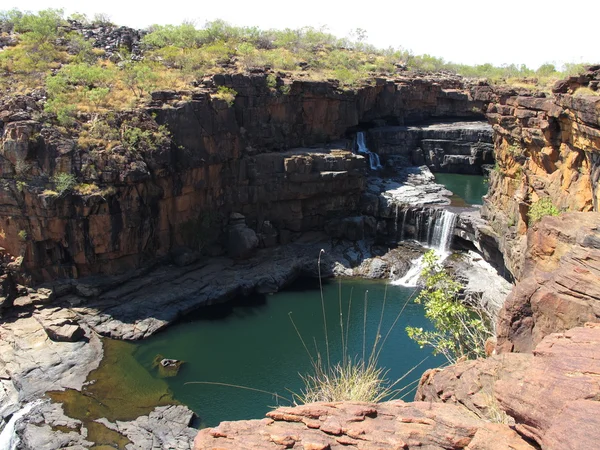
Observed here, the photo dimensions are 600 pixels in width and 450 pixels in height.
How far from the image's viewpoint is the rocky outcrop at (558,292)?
31.4ft

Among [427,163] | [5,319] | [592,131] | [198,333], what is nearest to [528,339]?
[592,131]

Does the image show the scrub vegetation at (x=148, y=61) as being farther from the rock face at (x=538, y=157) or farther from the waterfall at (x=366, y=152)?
the waterfall at (x=366, y=152)

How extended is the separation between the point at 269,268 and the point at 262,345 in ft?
22.0

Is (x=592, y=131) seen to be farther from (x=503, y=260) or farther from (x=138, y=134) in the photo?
(x=138, y=134)

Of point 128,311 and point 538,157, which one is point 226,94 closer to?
point 128,311

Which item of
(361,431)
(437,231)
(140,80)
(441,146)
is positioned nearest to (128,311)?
(140,80)

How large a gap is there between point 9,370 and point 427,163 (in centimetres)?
3649

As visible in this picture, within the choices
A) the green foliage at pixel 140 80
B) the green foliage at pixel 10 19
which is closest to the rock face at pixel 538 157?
the green foliage at pixel 140 80

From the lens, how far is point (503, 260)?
28516 millimetres

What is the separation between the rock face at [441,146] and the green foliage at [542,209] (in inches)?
927

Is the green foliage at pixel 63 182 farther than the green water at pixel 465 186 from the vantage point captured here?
No

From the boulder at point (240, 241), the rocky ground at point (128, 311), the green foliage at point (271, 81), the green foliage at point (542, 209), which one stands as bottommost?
the rocky ground at point (128, 311)

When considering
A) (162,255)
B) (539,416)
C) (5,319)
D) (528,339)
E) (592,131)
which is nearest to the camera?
(539,416)

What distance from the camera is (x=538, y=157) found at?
25.2 m
